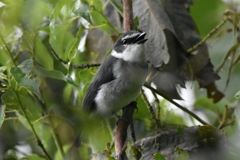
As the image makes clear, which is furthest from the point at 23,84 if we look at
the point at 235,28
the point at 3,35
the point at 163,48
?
the point at 235,28

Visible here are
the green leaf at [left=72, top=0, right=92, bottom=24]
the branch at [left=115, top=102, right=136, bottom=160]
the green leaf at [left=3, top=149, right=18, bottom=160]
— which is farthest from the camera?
the green leaf at [left=3, top=149, right=18, bottom=160]

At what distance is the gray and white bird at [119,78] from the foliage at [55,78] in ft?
0.26

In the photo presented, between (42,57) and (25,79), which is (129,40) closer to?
(42,57)

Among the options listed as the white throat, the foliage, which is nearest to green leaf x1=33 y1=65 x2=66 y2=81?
the foliage

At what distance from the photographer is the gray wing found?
2.64 metres

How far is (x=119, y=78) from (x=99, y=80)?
0.14 meters

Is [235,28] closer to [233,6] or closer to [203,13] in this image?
[233,6]

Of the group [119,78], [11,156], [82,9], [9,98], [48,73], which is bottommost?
[11,156]

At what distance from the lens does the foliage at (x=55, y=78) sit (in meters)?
2.00

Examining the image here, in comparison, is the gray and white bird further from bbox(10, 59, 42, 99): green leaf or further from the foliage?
bbox(10, 59, 42, 99): green leaf

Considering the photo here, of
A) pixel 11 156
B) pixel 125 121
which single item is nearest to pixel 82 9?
pixel 125 121

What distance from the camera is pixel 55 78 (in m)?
2.17

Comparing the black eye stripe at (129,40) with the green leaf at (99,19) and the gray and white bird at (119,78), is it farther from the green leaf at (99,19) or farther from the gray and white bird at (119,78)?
the green leaf at (99,19)

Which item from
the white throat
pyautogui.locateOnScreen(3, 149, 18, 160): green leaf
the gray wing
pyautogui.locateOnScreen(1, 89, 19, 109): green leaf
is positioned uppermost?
pyautogui.locateOnScreen(1, 89, 19, 109): green leaf
